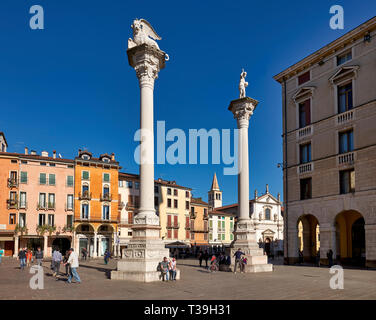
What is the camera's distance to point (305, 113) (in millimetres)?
34594

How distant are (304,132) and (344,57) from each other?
22.5 feet

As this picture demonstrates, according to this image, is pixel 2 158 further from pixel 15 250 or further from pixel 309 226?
pixel 309 226

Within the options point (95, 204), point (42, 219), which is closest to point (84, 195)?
point (95, 204)

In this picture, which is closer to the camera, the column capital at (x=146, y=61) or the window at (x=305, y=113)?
the column capital at (x=146, y=61)

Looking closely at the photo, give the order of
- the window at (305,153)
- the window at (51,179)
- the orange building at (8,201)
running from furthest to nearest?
the window at (51,179), the orange building at (8,201), the window at (305,153)

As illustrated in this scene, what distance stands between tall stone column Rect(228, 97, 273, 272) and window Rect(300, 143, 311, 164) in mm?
9464

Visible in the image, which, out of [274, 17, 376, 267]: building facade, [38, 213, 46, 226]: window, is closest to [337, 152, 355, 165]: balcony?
[274, 17, 376, 267]: building facade

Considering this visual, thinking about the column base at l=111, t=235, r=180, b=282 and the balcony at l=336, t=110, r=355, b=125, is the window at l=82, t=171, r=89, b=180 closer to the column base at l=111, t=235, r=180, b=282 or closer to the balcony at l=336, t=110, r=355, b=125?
the balcony at l=336, t=110, r=355, b=125

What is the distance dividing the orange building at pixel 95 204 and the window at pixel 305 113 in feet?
110

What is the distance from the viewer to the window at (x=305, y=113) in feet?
112

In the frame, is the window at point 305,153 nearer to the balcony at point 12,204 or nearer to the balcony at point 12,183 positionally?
the balcony at point 12,183

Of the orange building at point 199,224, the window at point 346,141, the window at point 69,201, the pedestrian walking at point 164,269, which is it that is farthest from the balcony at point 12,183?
the window at point 346,141

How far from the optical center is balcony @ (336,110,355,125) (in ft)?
97.7
